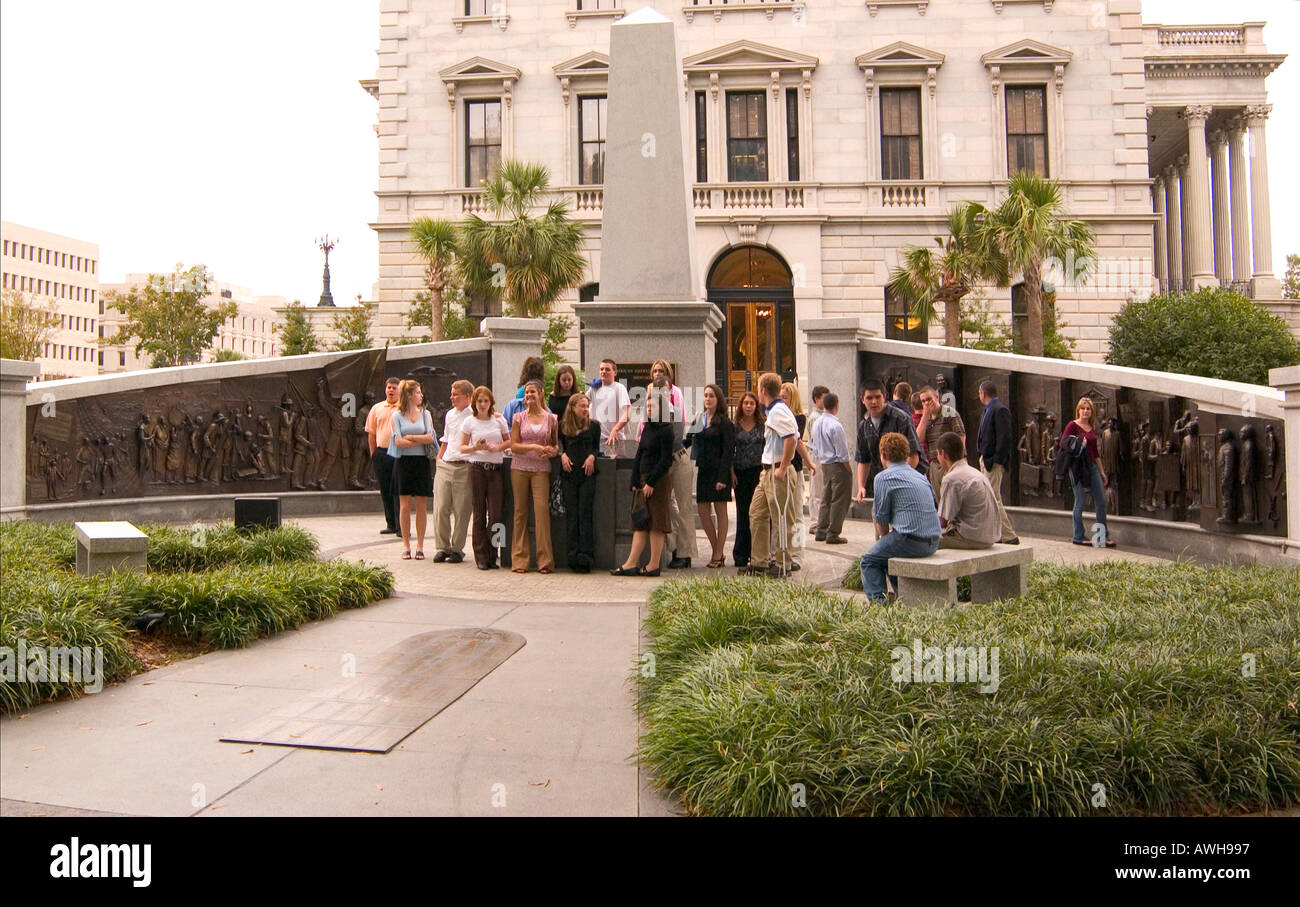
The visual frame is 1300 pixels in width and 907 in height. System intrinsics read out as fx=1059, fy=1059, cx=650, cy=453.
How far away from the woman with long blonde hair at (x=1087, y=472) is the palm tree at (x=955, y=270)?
15.1 meters

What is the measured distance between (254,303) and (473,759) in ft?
491

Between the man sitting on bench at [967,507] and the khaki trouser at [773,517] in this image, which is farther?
the khaki trouser at [773,517]

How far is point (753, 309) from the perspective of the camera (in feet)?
114

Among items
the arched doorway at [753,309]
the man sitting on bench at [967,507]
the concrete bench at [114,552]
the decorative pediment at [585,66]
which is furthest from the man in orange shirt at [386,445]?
the decorative pediment at [585,66]

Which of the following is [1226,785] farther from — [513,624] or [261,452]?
[261,452]

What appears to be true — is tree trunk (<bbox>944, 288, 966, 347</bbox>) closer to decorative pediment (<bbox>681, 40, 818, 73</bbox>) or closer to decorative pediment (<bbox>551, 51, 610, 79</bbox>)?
decorative pediment (<bbox>681, 40, 818, 73</bbox>)

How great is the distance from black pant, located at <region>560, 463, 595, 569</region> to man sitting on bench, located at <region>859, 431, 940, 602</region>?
3.76 m

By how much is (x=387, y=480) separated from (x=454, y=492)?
2.08 m

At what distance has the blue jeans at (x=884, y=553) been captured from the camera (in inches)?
324

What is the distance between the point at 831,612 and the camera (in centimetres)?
729

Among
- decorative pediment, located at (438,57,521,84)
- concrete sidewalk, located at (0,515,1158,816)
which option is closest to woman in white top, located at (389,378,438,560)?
concrete sidewalk, located at (0,515,1158,816)

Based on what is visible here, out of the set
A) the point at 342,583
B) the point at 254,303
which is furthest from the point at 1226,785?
the point at 254,303

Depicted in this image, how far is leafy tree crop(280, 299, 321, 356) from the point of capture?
40.9m

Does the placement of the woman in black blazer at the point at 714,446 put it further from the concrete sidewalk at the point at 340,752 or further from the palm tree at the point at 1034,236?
the palm tree at the point at 1034,236
